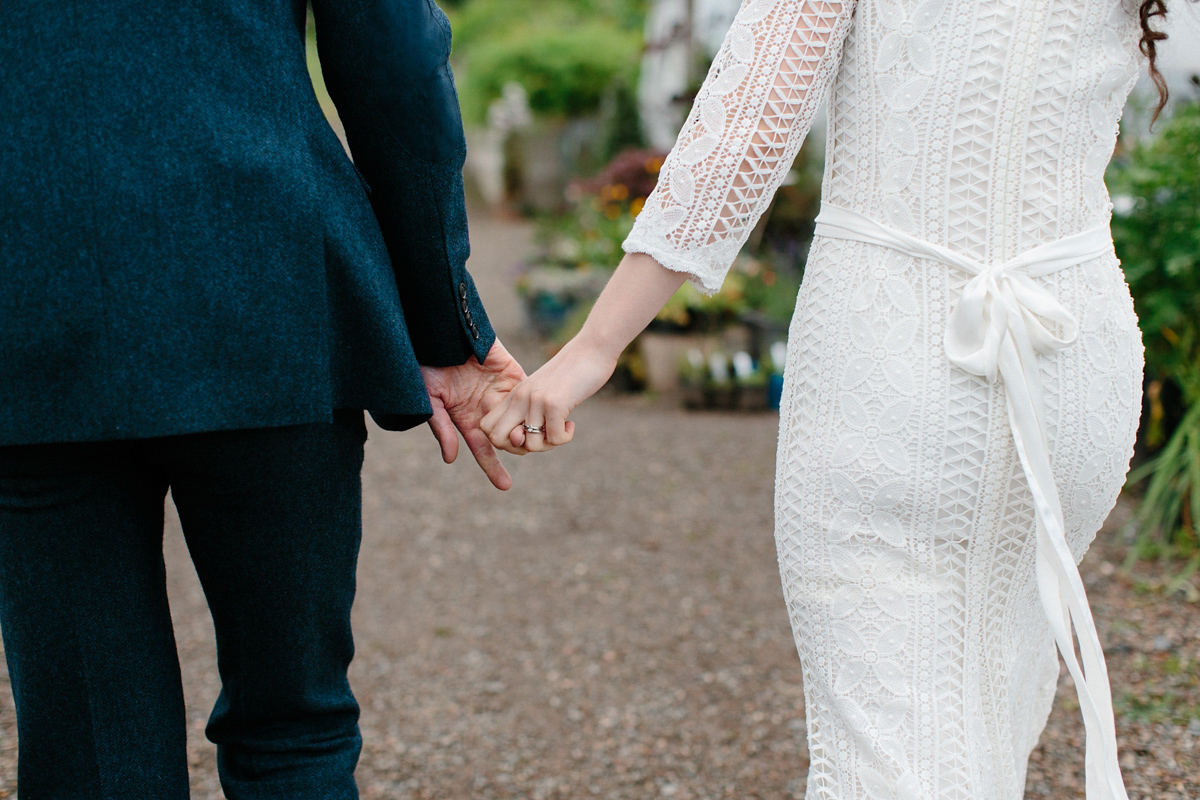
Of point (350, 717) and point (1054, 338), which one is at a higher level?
point (1054, 338)

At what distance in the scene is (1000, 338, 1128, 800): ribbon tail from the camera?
3.97 ft

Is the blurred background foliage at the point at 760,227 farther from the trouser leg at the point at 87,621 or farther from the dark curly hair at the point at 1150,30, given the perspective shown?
the trouser leg at the point at 87,621

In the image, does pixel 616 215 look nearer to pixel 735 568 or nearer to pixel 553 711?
pixel 735 568

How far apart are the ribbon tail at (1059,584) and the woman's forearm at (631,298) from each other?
1.31 ft

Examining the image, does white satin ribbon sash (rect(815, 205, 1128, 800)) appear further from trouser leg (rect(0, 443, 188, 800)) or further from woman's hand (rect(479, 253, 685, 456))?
trouser leg (rect(0, 443, 188, 800))

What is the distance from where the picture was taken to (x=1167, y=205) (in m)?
3.73

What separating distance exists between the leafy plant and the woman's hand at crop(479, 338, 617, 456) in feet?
8.95

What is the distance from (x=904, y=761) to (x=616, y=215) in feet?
21.7

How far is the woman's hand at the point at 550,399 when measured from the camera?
1.40m

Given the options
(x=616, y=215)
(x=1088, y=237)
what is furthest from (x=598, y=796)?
(x=616, y=215)

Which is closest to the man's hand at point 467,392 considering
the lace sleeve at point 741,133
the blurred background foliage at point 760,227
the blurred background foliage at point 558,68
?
the lace sleeve at point 741,133

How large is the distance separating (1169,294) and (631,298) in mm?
2998

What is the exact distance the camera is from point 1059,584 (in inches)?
49.0

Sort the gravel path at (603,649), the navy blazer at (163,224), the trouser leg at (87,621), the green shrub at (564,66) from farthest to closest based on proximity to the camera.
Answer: the green shrub at (564,66) < the gravel path at (603,649) < the trouser leg at (87,621) < the navy blazer at (163,224)
